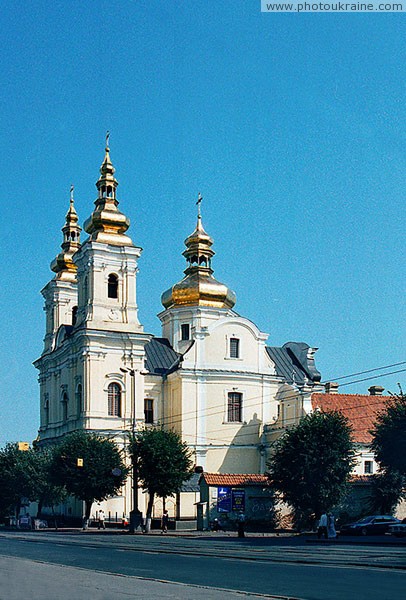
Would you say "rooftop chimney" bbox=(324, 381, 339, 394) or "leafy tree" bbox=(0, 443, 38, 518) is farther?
"rooftop chimney" bbox=(324, 381, 339, 394)

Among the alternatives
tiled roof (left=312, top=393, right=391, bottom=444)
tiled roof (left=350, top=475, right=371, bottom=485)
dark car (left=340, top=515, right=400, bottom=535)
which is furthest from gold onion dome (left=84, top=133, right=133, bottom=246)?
dark car (left=340, top=515, right=400, bottom=535)

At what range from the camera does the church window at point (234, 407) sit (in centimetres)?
6700

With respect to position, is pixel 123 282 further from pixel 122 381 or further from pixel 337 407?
pixel 337 407

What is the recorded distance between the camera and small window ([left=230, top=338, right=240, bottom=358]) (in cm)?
6775

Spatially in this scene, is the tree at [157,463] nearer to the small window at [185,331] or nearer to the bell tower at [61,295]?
the small window at [185,331]

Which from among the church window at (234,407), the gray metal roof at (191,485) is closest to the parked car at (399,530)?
the gray metal roof at (191,485)

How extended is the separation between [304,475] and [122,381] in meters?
19.0

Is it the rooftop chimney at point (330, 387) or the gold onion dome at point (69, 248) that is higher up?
the gold onion dome at point (69, 248)

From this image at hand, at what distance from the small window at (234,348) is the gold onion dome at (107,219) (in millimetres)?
10262

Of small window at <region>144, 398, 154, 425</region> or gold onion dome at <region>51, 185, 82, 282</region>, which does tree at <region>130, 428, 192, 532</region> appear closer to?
small window at <region>144, 398, 154, 425</region>

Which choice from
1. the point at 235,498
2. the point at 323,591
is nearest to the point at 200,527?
the point at 235,498

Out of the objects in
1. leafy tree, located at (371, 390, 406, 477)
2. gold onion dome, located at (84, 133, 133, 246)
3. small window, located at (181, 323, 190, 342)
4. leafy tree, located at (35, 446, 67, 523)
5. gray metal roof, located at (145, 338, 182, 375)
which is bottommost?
leafy tree, located at (35, 446, 67, 523)

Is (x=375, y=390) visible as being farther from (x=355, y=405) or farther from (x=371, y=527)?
(x=371, y=527)

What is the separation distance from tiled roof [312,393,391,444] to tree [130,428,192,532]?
18650 mm
